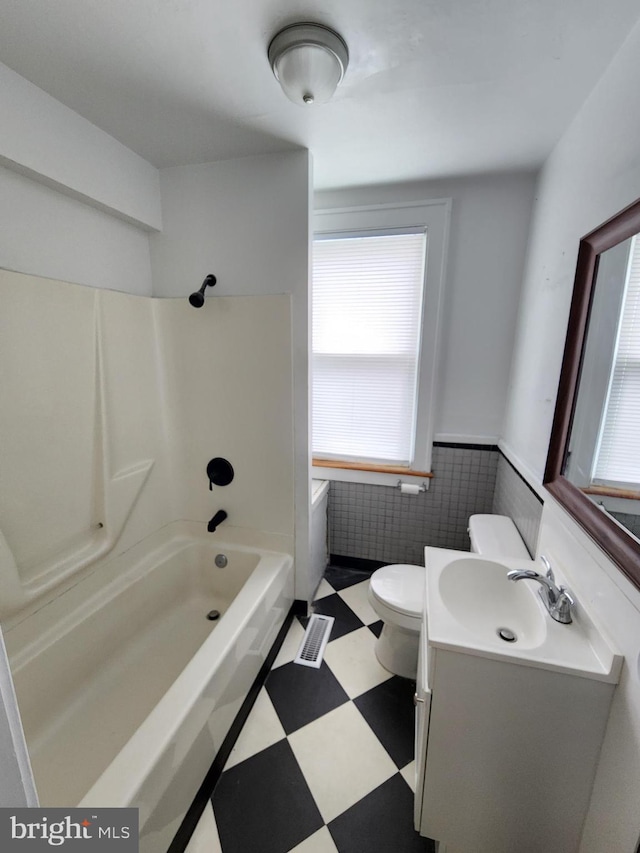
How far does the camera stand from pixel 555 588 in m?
1.04

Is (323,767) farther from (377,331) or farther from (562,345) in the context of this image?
(377,331)

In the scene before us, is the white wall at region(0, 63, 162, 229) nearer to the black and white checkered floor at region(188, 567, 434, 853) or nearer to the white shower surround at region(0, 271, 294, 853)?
the white shower surround at region(0, 271, 294, 853)

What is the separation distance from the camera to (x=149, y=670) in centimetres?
151

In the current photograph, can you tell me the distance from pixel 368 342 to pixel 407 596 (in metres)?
1.41

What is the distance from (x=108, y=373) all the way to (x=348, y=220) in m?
1.54

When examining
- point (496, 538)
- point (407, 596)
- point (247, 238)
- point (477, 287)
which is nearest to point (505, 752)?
point (407, 596)

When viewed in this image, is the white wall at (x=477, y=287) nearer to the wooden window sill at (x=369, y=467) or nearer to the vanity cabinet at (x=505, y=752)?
the wooden window sill at (x=369, y=467)

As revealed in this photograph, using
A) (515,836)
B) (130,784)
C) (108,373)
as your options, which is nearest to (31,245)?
(108,373)

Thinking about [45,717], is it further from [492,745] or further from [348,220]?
[348,220]

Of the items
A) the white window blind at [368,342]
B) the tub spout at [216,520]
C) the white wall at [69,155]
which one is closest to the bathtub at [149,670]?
the tub spout at [216,520]

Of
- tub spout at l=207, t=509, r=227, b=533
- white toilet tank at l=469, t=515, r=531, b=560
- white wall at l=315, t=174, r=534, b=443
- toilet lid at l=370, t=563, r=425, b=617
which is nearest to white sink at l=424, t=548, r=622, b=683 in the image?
white toilet tank at l=469, t=515, r=531, b=560

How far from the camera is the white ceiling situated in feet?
2.92

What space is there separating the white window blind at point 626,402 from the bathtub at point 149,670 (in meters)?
1.36

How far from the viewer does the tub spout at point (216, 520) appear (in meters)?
1.86
